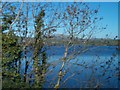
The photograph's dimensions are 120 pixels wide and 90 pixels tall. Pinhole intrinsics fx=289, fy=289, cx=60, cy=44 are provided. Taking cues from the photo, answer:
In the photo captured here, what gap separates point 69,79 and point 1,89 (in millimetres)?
2317

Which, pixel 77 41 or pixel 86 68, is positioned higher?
pixel 77 41

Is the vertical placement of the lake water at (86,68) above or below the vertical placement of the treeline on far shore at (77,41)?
below

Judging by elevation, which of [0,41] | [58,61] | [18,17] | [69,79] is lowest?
[69,79]

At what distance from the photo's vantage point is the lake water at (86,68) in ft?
22.0

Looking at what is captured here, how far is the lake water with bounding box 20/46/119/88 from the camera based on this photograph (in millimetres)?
6715

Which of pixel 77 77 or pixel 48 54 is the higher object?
pixel 48 54

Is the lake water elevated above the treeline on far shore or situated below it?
below

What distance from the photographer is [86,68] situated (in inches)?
281

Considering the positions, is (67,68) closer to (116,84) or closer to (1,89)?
(116,84)

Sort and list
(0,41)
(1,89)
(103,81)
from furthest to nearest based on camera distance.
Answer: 1. (103,81)
2. (0,41)
3. (1,89)

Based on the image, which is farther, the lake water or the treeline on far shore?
the treeline on far shore

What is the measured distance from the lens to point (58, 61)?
24.7 ft

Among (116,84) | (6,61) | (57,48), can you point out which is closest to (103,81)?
(116,84)

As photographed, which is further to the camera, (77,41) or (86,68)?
(77,41)
